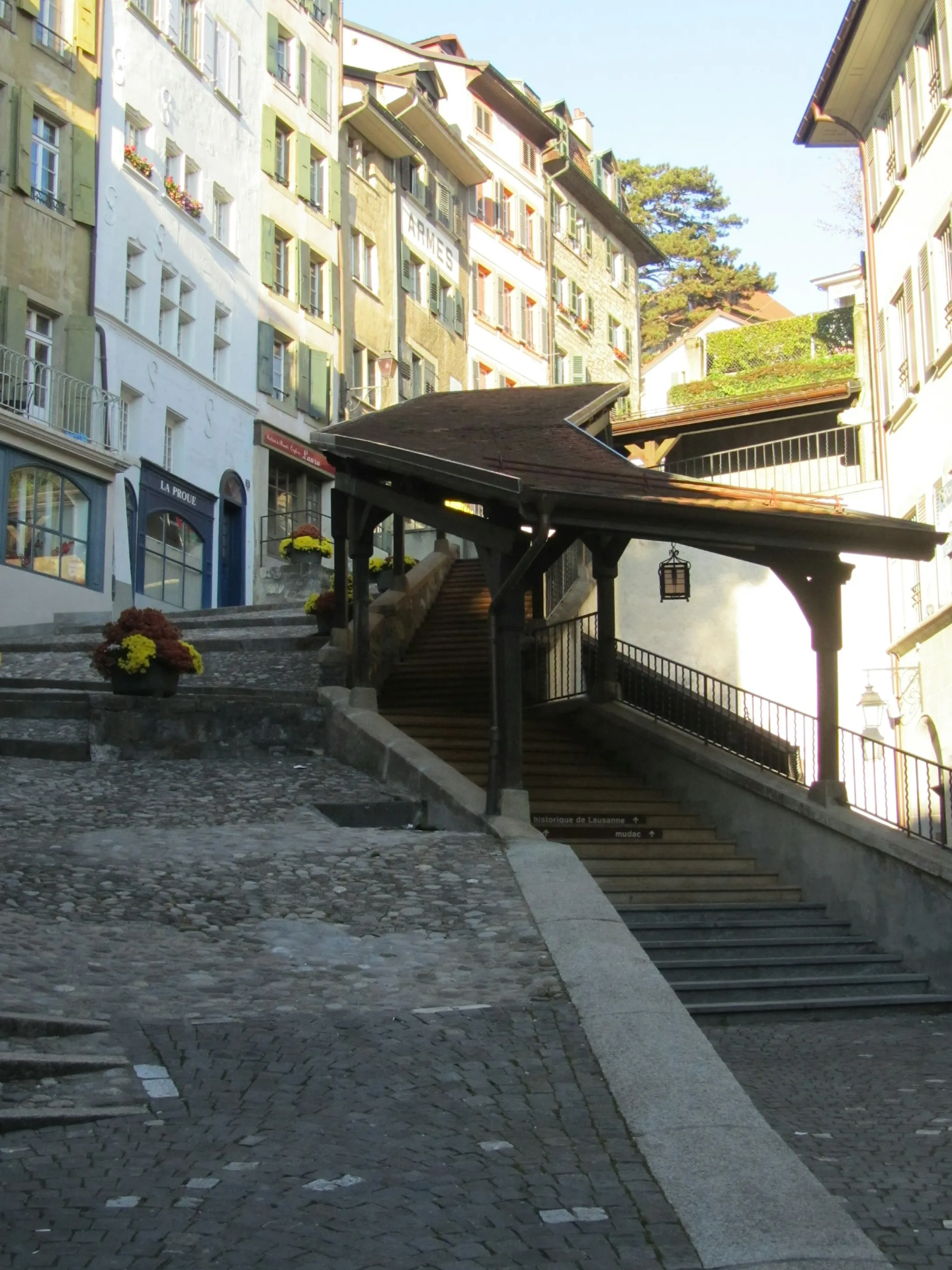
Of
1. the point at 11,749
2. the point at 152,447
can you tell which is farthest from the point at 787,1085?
the point at 152,447

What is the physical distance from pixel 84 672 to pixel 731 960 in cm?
1081

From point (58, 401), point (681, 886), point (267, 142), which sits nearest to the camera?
point (681, 886)

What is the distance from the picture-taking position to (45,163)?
97.3ft

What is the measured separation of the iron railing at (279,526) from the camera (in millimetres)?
36812

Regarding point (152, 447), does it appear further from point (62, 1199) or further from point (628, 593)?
point (62, 1199)

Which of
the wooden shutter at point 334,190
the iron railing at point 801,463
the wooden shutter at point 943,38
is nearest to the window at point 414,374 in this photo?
the wooden shutter at point 334,190

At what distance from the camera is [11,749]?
51.5 ft

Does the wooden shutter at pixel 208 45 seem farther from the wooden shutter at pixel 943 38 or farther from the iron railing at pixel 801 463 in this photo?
the wooden shutter at pixel 943 38

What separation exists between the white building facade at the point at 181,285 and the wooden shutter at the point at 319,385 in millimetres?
2409

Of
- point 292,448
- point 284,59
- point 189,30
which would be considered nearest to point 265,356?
point 292,448

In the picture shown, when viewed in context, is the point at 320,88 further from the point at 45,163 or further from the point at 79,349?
the point at 79,349

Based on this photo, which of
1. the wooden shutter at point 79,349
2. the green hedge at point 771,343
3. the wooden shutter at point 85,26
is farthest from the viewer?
the green hedge at point 771,343

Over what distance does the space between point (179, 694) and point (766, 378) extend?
29.4m

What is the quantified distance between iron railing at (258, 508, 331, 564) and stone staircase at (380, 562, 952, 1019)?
17907mm
